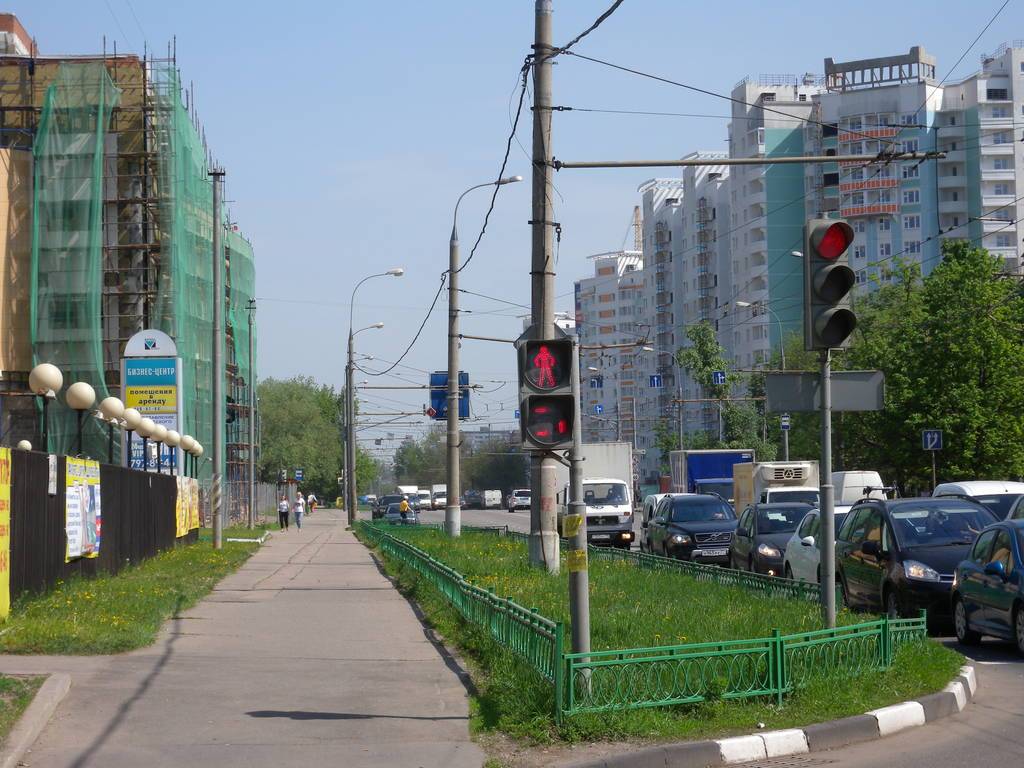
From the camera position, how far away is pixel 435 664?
1263cm

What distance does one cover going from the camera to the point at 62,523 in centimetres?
1889

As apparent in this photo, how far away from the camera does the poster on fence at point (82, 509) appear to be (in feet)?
63.8

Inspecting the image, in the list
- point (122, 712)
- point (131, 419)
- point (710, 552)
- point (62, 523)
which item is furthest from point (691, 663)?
point (131, 419)

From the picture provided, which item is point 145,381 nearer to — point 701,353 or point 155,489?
point 155,489

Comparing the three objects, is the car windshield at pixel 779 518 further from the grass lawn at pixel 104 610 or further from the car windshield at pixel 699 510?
the grass lawn at pixel 104 610

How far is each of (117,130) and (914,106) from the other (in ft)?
238

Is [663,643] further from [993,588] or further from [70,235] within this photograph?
[70,235]

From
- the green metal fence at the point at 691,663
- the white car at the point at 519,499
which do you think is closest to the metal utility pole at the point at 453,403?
the green metal fence at the point at 691,663

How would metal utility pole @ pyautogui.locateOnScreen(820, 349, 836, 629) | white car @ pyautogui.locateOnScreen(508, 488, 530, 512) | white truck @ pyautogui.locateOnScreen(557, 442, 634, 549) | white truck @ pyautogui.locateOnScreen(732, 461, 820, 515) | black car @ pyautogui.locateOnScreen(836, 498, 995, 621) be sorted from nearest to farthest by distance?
1. metal utility pole @ pyautogui.locateOnScreen(820, 349, 836, 629)
2. black car @ pyautogui.locateOnScreen(836, 498, 995, 621)
3. white truck @ pyautogui.locateOnScreen(732, 461, 820, 515)
4. white truck @ pyautogui.locateOnScreen(557, 442, 634, 549)
5. white car @ pyautogui.locateOnScreen(508, 488, 530, 512)

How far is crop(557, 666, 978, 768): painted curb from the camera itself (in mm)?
7852

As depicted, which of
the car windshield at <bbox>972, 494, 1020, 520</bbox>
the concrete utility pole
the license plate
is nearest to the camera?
the concrete utility pole

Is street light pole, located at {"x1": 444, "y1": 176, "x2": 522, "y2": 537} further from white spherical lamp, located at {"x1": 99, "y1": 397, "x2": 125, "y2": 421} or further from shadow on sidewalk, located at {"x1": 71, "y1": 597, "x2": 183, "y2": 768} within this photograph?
shadow on sidewalk, located at {"x1": 71, "y1": 597, "x2": 183, "y2": 768}

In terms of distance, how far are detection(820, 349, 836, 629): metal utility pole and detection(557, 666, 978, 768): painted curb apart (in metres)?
1.14

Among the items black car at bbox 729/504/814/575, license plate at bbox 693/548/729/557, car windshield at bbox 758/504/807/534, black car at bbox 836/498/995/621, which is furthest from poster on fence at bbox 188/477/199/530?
black car at bbox 836/498/995/621
